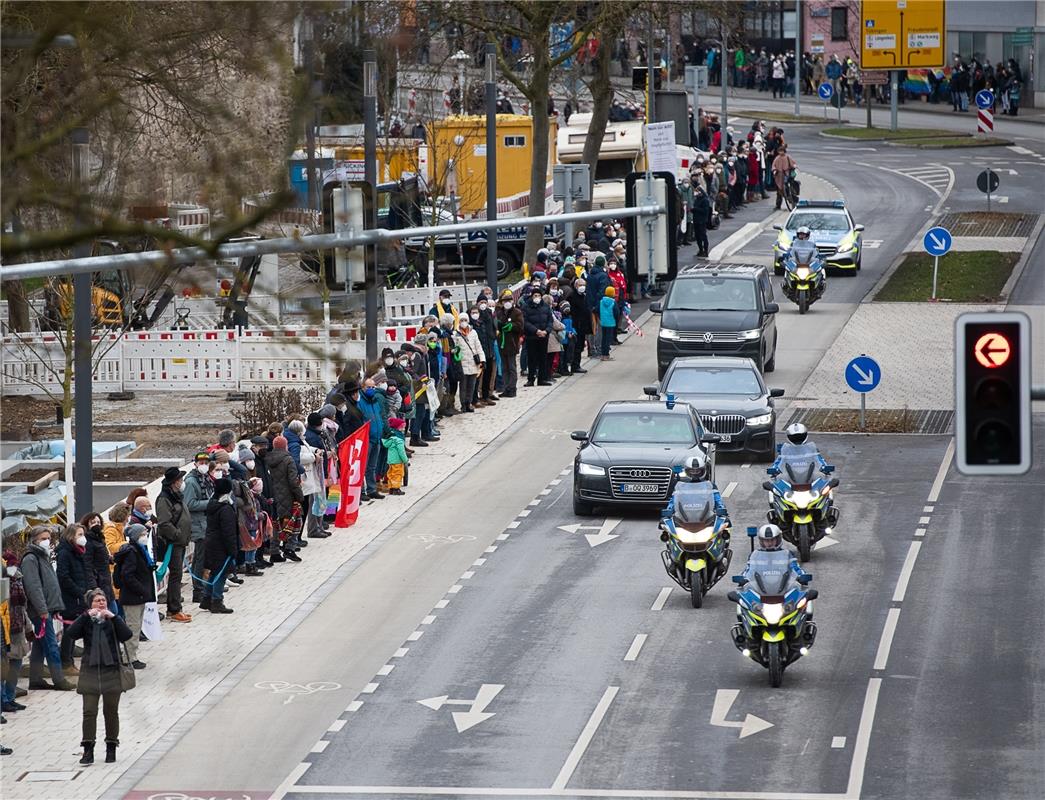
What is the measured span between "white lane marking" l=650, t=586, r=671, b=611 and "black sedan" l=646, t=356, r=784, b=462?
6.36 m

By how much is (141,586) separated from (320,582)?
4189 mm

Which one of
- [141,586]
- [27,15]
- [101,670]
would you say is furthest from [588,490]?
[27,15]

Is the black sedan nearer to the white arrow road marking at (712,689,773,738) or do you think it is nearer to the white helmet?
the white helmet

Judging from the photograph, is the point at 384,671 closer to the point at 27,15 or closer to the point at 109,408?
the point at 27,15

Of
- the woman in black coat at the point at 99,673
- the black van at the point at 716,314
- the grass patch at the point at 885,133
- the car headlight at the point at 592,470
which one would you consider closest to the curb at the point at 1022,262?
the black van at the point at 716,314

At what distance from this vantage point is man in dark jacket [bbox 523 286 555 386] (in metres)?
36.3

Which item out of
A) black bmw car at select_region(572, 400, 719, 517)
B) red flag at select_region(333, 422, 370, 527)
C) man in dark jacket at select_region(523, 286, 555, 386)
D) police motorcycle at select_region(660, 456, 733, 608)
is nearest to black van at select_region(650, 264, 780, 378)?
man in dark jacket at select_region(523, 286, 555, 386)

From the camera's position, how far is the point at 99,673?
17938 millimetres

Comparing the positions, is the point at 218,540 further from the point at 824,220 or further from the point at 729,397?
the point at 824,220

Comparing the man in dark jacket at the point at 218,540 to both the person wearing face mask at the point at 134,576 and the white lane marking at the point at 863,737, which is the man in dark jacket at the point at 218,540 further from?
the white lane marking at the point at 863,737

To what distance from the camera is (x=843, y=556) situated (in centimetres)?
2547

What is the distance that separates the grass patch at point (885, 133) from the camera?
3054 inches

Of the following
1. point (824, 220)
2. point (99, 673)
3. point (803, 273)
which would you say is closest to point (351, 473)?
point (99, 673)

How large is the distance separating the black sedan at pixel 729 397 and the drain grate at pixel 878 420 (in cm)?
244
